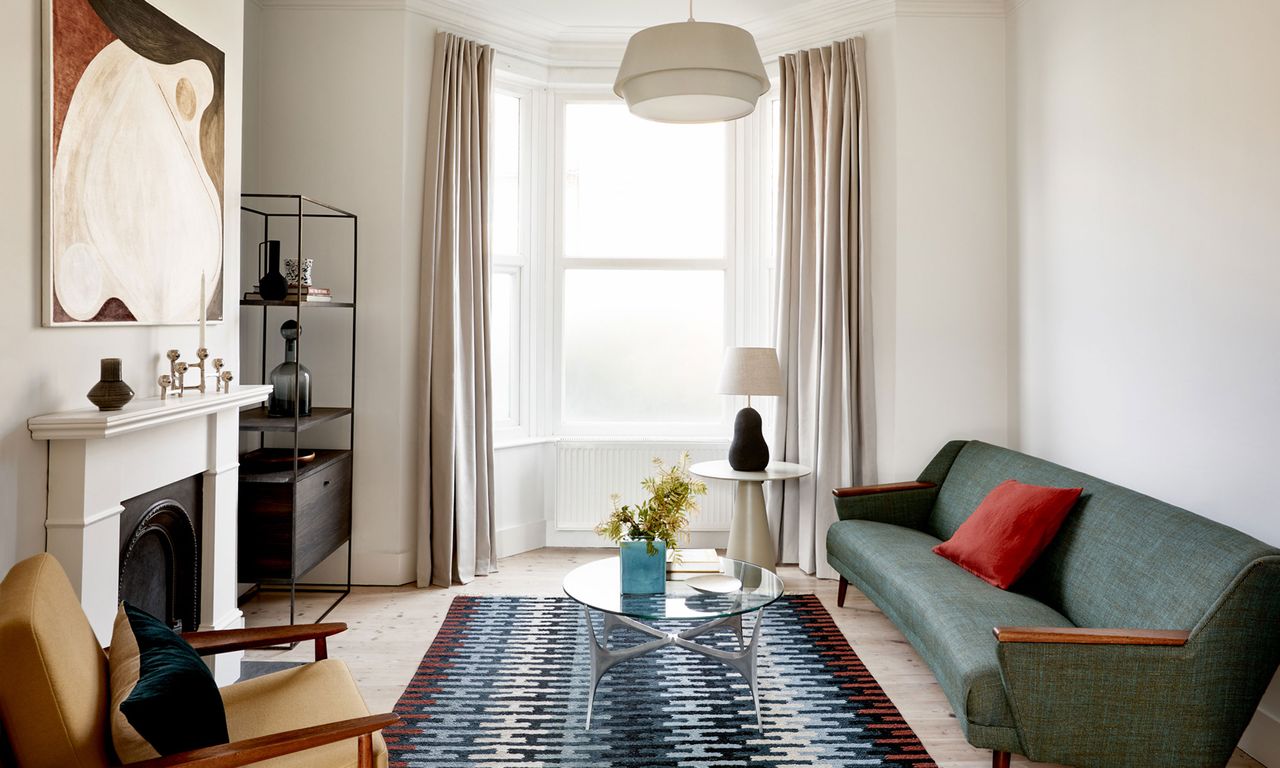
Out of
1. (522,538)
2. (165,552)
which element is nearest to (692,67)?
(165,552)

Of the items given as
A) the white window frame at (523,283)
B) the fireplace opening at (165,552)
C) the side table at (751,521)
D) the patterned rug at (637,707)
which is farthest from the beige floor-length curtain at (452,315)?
the fireplace opening at (165,552)

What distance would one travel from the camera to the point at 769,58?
5.02 metres

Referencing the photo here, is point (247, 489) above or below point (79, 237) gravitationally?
below

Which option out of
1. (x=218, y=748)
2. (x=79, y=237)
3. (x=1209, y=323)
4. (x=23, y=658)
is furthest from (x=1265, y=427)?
(x=79, y=237)

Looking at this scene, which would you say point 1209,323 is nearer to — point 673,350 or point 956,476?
point 956,476

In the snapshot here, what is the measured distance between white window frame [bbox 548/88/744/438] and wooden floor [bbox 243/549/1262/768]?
0.79 meters

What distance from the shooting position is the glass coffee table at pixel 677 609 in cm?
287

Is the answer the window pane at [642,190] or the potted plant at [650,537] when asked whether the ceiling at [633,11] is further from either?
the potted plant at [650,537]

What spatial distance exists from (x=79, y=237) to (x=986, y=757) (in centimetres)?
302

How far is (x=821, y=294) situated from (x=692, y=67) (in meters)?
2.08

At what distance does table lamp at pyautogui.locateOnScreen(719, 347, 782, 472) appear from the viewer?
4527 mm

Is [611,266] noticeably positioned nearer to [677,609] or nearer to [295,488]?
[295,488]

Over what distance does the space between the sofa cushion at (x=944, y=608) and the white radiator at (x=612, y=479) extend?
1.21 meters

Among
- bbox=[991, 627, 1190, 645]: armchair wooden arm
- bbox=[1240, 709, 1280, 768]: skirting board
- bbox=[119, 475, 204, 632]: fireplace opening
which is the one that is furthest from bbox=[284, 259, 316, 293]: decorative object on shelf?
bbox=[1240, 709, 1280, 768]: skirting board
